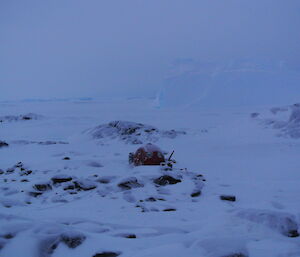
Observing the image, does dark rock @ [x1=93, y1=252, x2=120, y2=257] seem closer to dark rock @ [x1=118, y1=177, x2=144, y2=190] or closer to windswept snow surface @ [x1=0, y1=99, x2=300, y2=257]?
windswept snow surface @ [x1=0, y1=99, x2=300, y2=257]

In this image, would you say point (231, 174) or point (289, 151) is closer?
point (231, 174)

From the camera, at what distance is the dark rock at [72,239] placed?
84.0 inches

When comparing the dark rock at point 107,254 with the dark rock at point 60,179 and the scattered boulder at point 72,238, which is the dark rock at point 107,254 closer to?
the scattered boulder at point 72,238

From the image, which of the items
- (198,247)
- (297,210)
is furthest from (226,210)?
(198,247)

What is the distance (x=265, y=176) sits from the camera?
443cm

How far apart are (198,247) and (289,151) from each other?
4.88 m

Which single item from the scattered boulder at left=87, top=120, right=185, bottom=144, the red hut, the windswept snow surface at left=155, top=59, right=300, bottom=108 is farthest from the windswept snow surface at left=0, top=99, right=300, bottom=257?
the windswept snow surface at left=155, top=59, right=300, bottom=108

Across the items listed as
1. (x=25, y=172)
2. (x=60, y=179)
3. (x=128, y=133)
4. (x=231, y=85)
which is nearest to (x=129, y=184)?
(x=60, y=179)

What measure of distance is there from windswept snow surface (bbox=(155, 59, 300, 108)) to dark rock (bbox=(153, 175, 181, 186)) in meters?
19.1

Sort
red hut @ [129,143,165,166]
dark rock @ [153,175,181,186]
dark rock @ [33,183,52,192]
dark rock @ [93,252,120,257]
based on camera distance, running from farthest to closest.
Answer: red hut @ [129,143,165,166]
dark rock @ [153,175,181,186]
dark rock @ [33,183,52,192]
dark rock @ [93,252,120,257]

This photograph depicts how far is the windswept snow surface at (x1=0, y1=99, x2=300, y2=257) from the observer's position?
210cm

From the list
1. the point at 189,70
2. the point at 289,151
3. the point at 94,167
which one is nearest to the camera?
the point at 94,167

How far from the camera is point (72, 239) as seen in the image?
2.17 metres

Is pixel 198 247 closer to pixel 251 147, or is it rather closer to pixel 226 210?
pixel 226 210
